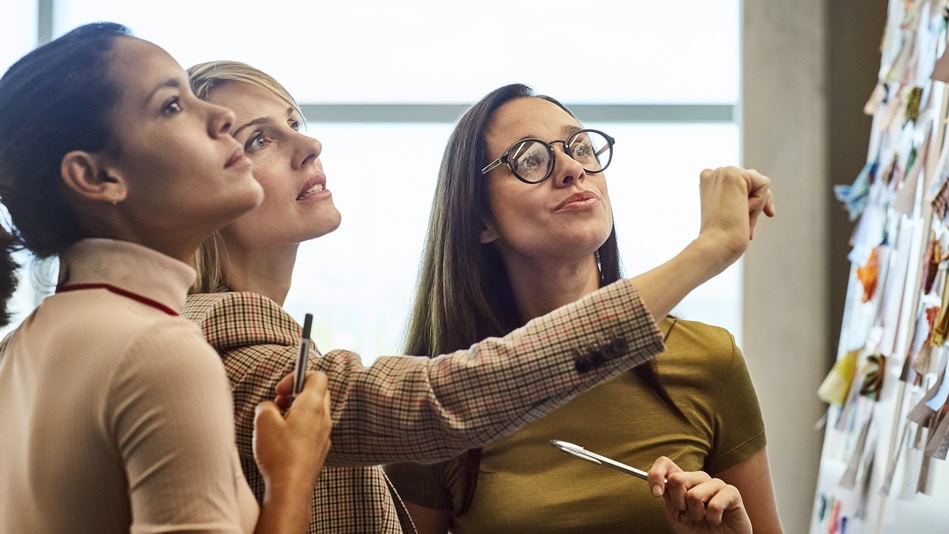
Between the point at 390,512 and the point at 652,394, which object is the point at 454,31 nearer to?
the point at 652,394

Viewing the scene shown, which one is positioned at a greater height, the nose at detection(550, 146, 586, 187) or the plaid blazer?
the nose at detection(550, 146, 586, 187)

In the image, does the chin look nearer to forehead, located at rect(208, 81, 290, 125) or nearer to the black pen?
forehead, located at rect(208, 81, 290, 125)

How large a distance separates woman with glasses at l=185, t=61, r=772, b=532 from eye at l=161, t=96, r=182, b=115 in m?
0.29

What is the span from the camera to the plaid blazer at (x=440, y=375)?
1.00 metres

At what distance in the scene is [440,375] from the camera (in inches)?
40.6

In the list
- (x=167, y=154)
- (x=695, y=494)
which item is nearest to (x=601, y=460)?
(x=695, y=494)

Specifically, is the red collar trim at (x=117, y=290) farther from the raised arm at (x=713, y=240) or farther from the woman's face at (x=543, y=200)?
the woman's face at (x=543, y=200)

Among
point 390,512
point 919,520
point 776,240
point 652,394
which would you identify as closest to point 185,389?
point 390,512

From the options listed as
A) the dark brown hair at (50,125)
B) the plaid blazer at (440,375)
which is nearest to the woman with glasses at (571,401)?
the plaid blazer at (440,375)

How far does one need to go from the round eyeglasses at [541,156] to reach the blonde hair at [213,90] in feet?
1.25

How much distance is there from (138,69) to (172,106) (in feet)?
0.14

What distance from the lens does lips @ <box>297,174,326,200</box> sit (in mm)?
1431

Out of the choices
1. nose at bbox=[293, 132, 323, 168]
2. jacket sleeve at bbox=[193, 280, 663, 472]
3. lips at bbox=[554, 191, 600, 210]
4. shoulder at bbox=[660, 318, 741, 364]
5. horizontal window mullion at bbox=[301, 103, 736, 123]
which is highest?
horizontal window mullion at bbox=[301, 103, 736, 123]

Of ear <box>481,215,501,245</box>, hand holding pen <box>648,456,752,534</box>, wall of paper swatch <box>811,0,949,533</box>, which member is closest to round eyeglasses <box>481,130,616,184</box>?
ear <box>481,215,501,245</box>
